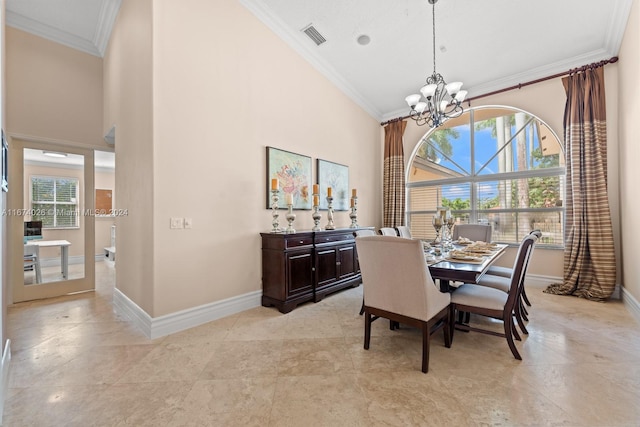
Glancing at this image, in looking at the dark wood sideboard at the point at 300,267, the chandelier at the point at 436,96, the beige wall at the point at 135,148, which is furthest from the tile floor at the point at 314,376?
the chandelier at the point at 436,96

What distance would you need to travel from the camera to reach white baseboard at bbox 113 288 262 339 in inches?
96.1

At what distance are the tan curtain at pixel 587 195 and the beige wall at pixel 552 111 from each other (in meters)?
0.11

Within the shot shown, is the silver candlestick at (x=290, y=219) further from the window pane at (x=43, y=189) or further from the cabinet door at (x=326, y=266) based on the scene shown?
the window pane at (x=43, y=189)

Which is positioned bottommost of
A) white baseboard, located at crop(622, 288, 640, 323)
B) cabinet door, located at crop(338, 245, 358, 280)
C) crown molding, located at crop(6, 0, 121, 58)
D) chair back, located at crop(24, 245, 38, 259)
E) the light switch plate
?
white baseboard, located at crop(622, 288, 640, 323)

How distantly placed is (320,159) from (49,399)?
147 inches

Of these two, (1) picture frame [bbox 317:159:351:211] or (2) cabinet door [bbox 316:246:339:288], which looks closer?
(2) cabinet door [bbox 316:246:339:288]

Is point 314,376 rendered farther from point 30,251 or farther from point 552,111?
point 552,111

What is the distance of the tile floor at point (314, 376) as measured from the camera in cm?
147

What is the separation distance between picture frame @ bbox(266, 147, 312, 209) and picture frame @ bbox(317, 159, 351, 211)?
1.00 feet

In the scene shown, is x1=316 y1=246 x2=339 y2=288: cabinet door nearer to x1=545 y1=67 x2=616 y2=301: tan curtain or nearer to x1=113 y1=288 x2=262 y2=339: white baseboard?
x1=113 y1=288 x2=262 y2=339: white baseboard

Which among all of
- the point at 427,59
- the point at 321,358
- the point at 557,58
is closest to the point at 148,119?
the point at 321,358

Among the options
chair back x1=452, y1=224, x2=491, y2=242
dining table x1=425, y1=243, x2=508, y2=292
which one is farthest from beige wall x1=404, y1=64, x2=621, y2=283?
dining table x1=425, y1=243, x2=508, y2=292

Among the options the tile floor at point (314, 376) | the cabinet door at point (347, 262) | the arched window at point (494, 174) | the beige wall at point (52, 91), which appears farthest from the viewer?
the arched window at point (494, 174)

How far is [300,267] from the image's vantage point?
322 cm
